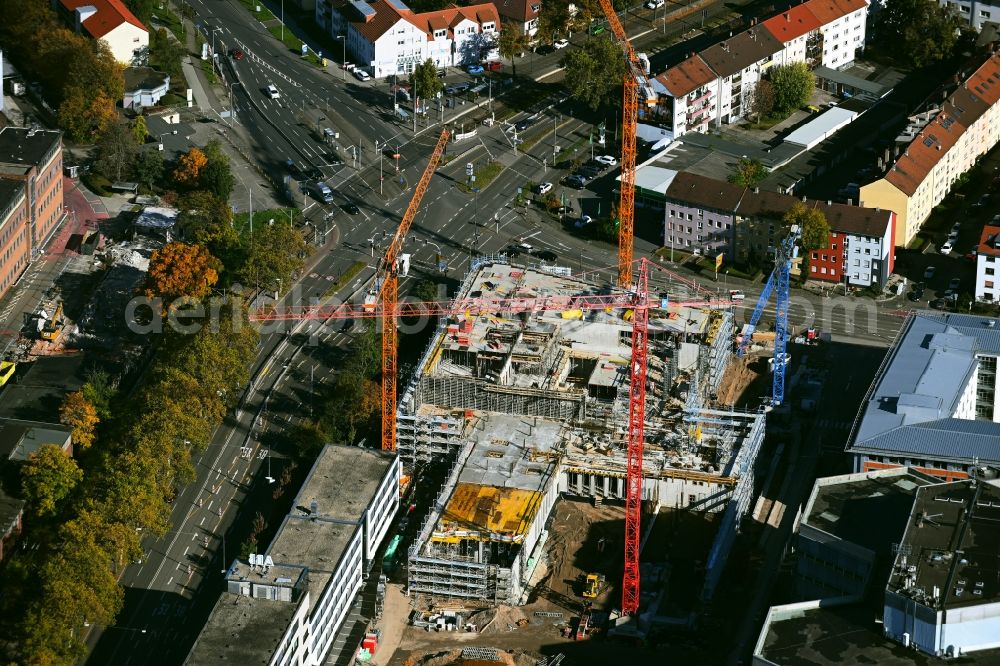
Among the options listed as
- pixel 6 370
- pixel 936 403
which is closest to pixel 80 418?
pixel 6 370

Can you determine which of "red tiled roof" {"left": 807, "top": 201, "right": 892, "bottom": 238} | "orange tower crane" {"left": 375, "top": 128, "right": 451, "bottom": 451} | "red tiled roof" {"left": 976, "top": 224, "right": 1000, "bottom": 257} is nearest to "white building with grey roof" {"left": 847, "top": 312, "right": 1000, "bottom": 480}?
"red tiled roof" {"left": 976, "top": 224, "right": 1000, "bottom": 257}

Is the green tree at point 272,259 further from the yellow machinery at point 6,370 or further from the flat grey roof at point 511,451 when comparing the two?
the flat grey roof at point 511,451

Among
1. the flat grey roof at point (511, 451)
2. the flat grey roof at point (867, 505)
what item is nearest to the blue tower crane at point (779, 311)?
the flat grey roof at point (511, 451)

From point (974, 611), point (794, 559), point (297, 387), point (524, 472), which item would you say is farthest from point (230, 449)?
point (974, 611)

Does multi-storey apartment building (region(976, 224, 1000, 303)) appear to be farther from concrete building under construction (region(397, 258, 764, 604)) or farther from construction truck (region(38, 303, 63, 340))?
construction truck (region(38, 303, 63, 340))

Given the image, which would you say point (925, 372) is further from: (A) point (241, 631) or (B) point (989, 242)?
(A) point (241, 631)

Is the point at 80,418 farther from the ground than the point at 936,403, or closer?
closer

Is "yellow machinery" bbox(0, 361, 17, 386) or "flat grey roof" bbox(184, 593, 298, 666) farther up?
"yellow machinery" bbox(0, 361, 17, 386)
